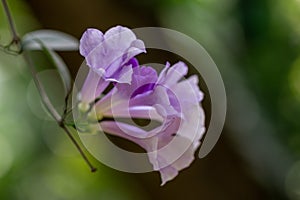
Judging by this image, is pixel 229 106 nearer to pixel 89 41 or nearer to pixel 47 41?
pixel 47 41

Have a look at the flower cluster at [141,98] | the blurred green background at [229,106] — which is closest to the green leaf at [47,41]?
the flower cluster at [141,98]

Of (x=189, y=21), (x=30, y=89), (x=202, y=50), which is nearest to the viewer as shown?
(x=202, y=50)

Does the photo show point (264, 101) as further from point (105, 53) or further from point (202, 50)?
point (105, 53)

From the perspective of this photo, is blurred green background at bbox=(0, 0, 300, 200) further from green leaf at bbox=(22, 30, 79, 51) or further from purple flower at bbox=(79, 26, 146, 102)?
purple flower at bbox=(79, 26, 146, 102)

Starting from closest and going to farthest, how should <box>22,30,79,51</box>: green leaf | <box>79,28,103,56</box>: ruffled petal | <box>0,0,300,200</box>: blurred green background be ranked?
<box>79,28,103,56</box>: ruffled petal < <box>22,30,79,51</box>: green leaf < <box>0,0,300,200</box>: blurred green background

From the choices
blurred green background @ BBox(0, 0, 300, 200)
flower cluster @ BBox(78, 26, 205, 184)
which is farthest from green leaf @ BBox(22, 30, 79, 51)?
blurred green background @ BBox(0, 0, 300, 200)

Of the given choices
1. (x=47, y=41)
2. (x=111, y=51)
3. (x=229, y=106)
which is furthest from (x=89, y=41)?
(x=229, y=106)

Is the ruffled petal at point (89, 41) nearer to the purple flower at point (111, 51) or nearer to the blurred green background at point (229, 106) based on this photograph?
the purple flower at point (111, 51)

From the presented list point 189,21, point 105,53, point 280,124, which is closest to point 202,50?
point 189,21
